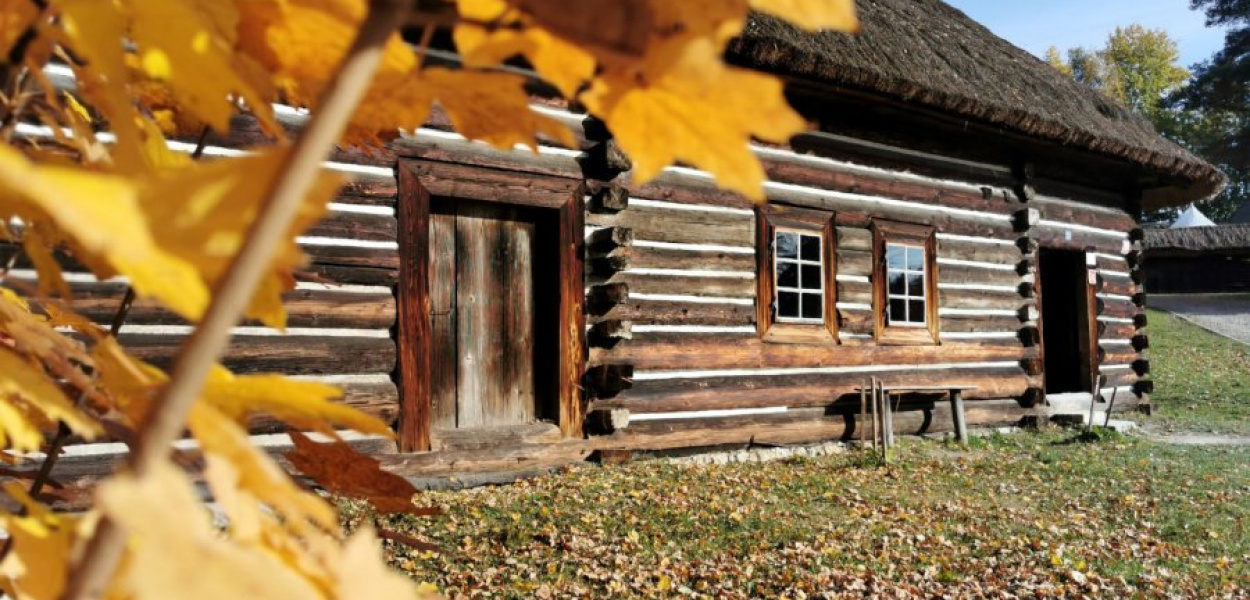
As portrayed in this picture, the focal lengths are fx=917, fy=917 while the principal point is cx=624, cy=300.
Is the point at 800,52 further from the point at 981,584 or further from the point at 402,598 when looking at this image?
the point at 402,598

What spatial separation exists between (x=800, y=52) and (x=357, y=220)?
326cm

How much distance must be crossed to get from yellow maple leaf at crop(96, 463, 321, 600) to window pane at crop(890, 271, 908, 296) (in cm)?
852

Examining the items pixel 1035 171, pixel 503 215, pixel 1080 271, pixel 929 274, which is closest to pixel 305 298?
pixel 503 215

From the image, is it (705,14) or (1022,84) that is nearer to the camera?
(705,14)

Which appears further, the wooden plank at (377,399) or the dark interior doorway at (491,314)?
the dark interior doorway at (491,314)

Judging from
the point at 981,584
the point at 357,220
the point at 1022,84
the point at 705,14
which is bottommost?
the point at 981,584

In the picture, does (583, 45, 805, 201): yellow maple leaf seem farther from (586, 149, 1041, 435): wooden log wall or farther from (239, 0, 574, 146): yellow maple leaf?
(586, 149, 1041, 435): wooden log wall

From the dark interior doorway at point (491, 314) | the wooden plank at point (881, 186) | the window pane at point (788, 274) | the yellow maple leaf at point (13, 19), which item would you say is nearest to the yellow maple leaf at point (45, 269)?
the yellow maple leaf at point (13, 19)

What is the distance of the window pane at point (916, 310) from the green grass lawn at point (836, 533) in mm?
1678

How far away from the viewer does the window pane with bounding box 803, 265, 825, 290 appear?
310 inches

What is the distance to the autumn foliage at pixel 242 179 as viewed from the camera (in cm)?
27

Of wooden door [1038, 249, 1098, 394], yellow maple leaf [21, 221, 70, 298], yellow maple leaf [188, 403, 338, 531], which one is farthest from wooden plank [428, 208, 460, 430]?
wooden door [1038, 249, 1098, 394]

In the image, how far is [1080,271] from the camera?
418 inches

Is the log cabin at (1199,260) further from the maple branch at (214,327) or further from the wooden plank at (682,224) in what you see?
the maple branch at (214,327)
